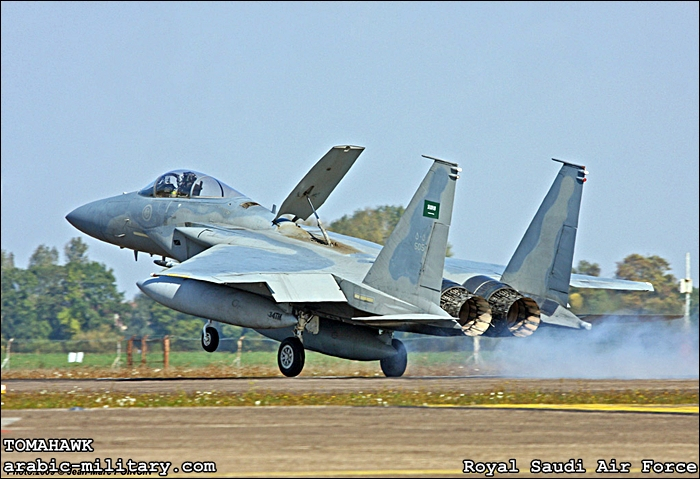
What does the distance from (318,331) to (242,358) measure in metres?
9.03

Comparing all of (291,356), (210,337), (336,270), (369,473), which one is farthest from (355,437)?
(210,337)

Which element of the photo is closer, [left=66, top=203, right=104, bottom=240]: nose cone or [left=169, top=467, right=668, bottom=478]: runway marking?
[left=169, top=467, right=668, bottom=478]: runway marking

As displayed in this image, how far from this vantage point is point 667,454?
8.59 metres

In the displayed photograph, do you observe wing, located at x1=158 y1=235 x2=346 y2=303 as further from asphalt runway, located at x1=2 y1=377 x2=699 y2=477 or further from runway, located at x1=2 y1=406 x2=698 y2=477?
runway, located at x1=2 y1=406 x2=698 y2=477

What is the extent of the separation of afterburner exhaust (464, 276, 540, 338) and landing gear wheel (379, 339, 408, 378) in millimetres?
1593

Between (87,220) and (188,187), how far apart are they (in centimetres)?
292

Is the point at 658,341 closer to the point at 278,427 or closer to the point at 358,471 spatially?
the point at 278,427

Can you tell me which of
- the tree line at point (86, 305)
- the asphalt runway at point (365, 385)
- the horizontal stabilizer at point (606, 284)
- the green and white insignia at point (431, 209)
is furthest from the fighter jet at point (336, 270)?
the tree line at point (86, 305)

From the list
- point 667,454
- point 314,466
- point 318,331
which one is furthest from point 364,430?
point 318,331

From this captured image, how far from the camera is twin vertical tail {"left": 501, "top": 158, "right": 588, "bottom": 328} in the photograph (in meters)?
18.7

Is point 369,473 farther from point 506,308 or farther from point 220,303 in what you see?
point 506,308

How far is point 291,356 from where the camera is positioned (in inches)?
690

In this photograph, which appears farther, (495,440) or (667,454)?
(495,440)

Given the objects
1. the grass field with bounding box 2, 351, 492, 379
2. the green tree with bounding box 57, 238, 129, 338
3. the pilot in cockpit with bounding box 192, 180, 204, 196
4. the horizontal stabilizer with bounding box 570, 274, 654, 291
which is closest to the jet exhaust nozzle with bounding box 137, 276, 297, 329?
the pilot in cockpit with bounding box 192, 180, 204, 196
